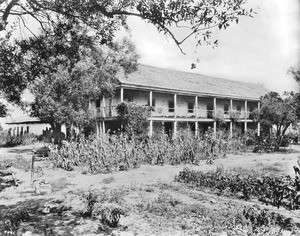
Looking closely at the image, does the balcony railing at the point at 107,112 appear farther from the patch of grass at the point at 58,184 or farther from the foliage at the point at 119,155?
the patch of grass at the point at 58,184

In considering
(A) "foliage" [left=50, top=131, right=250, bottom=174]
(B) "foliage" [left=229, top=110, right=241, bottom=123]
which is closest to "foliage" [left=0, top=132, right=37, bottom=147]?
(A) "foliage" [left=50, top=131, right=250, bottom=174]

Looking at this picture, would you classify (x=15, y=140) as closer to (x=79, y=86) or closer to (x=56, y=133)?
(x=56, y=133)

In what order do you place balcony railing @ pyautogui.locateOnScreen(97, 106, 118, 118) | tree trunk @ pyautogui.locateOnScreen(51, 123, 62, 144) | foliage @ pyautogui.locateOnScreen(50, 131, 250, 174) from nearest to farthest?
foliage @ pyautogui.locateOnScreen(50, 131, 250, 174)
tree trunk @ pyautogui.locateOnScreen(51, 123, 62, 144)
balcony railing @ pyautogui.locateOnScreen(97, 106, 118, 118)

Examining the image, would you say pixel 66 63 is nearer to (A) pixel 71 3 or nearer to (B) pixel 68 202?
(A) pixel 71 3

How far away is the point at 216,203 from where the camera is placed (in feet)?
25.7

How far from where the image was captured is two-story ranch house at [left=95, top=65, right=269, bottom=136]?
999 inches

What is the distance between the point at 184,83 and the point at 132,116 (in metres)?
9.97

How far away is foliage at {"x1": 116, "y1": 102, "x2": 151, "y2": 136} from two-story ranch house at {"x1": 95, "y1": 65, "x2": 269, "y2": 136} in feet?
4.88

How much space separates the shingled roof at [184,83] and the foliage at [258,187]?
14.7m

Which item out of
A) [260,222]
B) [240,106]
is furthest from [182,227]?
[240,106]

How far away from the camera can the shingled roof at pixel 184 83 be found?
1003 inches

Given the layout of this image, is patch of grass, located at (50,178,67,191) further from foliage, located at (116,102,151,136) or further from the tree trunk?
the tree trunk

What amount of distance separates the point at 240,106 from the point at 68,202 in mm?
30149

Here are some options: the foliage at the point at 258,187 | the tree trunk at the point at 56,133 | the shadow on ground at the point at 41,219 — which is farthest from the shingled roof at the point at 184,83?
the shadow on ground at the point at 41,219
